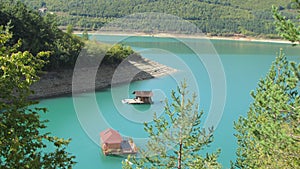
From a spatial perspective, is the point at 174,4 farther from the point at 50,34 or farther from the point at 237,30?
the point at 50,34

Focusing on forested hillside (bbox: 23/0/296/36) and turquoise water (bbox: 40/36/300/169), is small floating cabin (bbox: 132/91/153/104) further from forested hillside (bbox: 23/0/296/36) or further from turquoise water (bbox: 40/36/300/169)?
forested hillside (bbox: 23/0/296/36)

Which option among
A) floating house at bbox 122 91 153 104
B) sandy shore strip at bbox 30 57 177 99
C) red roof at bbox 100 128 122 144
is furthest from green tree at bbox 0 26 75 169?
sandy shore strip at bbox 30 57 177 99

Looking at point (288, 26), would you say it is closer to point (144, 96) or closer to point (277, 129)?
point (277, 129)

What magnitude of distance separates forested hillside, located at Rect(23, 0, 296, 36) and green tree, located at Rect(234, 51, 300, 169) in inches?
1970

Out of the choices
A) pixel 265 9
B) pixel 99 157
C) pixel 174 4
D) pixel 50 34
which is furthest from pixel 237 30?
pixel 99 157

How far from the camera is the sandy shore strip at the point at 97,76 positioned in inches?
835

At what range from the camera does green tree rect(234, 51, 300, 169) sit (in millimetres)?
4457

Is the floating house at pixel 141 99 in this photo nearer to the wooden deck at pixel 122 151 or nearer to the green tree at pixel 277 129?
the wooden deck at pixel 122 151

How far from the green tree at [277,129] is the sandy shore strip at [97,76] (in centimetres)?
1416

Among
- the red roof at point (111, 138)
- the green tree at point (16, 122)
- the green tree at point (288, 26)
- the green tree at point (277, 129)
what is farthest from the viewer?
the red roof at point (111, 138)

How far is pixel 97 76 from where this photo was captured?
80.8 ft

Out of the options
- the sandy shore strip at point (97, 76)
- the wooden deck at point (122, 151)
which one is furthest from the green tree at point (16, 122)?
the sandy shore strip at point (97, 76)

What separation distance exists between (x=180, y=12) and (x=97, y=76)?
A: 47493 mm

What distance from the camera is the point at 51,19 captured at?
1043 inches
